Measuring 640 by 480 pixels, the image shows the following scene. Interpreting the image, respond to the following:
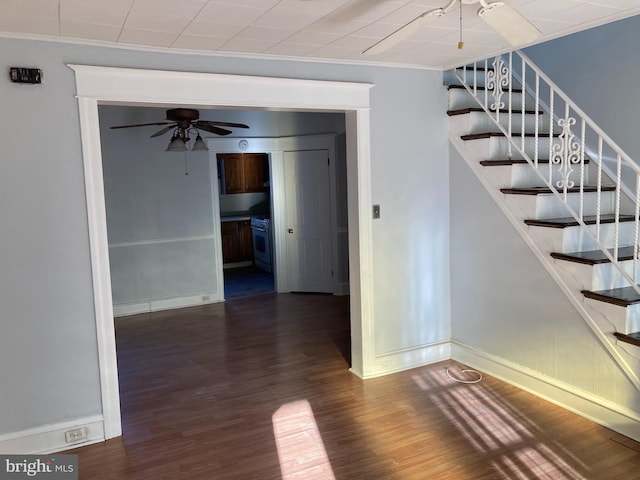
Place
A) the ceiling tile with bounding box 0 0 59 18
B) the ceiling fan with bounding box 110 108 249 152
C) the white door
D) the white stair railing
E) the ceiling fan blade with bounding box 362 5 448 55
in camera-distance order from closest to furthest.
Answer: the ceiling fan blade with bounding box 362 5 448 55
the ceiling tile with bounding box 0 0 59 18
the white stair railing
the ceiling fan with bounding box 110 108 249 152
the white door

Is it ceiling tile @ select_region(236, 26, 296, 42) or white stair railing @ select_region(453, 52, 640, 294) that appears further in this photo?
white stair railing @ select_region(453, 52, 640, 294)

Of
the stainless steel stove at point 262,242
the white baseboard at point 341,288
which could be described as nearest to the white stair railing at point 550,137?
the white baseboard at point 341,288

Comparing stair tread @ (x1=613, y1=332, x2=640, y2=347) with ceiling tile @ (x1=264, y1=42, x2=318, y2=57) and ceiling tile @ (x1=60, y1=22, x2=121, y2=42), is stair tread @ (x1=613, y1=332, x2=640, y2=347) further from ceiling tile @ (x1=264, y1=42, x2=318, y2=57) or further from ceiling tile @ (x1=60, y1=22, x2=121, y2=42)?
ceiling tile @ (x1=60, y1=22, x2=121, y2=42)

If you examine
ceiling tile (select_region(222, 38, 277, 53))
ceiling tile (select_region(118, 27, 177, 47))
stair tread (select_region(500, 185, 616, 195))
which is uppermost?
ceiling tile (select_region(222, 38, 277, 53))

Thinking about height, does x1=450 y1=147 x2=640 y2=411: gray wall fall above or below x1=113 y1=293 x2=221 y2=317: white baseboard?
above

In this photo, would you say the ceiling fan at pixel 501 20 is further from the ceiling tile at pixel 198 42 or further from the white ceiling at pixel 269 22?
the ceiling tile at pixel 198 42

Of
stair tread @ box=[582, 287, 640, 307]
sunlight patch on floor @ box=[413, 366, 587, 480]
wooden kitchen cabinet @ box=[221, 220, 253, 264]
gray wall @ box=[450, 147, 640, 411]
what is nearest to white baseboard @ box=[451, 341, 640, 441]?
gray wall @ box=[450, 147, 640, 411]

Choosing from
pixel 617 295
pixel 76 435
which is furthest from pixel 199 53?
pixel 617 295

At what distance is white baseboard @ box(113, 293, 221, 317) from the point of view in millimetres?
6219

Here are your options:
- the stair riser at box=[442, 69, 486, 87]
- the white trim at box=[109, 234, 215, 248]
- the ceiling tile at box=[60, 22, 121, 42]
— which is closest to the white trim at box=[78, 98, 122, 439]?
the ceiling tile at box=[60, 22, 121, 42]

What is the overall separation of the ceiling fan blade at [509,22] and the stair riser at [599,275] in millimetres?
1660

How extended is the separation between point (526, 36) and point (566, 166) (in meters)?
1.45

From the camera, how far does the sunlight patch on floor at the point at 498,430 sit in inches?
109

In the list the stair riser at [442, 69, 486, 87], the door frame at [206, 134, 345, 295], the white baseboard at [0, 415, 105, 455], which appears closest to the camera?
the white baseboard at [0, 415, 105, 455]
